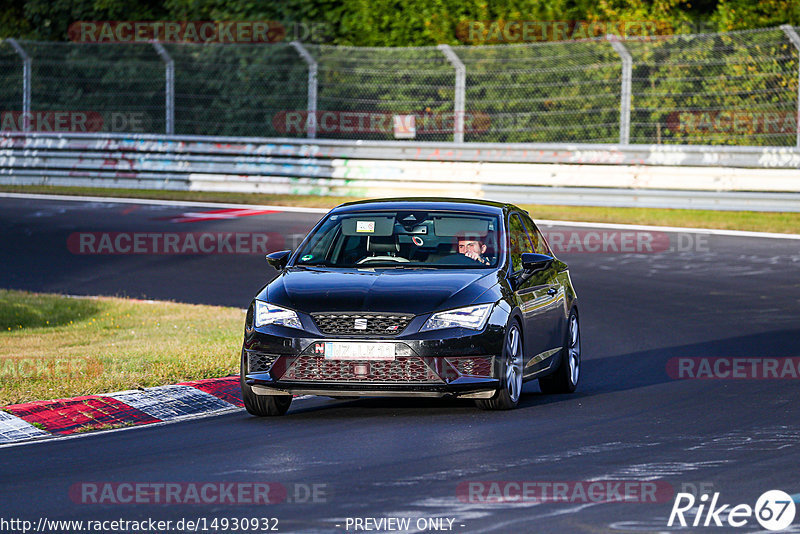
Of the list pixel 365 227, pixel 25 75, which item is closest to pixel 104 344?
pixel 365 227

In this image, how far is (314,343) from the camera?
9.52 m

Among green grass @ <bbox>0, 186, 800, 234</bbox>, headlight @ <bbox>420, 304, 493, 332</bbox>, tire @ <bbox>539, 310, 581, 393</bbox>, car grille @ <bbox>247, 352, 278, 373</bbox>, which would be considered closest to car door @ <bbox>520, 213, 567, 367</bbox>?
tire @ <bbox>539, 310, 581, 393</bbox>

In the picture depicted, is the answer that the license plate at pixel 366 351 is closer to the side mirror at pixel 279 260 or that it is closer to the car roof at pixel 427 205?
the side mirror at pixel 279 260

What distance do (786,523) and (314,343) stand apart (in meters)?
3.80

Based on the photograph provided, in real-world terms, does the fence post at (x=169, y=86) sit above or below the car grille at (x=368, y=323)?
above

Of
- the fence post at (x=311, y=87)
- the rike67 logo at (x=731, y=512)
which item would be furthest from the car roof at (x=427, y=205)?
the fence post at (x=311, y=87)

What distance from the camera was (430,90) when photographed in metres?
27.3

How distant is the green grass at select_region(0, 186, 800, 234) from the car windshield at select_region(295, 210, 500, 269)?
12716mm

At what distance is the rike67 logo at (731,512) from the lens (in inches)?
259

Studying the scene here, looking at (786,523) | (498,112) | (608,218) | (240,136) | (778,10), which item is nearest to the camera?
(786,523)

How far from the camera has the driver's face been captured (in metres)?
10.7

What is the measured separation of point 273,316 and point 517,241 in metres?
2.35

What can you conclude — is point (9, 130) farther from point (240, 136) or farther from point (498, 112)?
point (498, 112)

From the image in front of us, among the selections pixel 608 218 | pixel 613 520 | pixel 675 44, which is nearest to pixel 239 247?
pixel 608 218
